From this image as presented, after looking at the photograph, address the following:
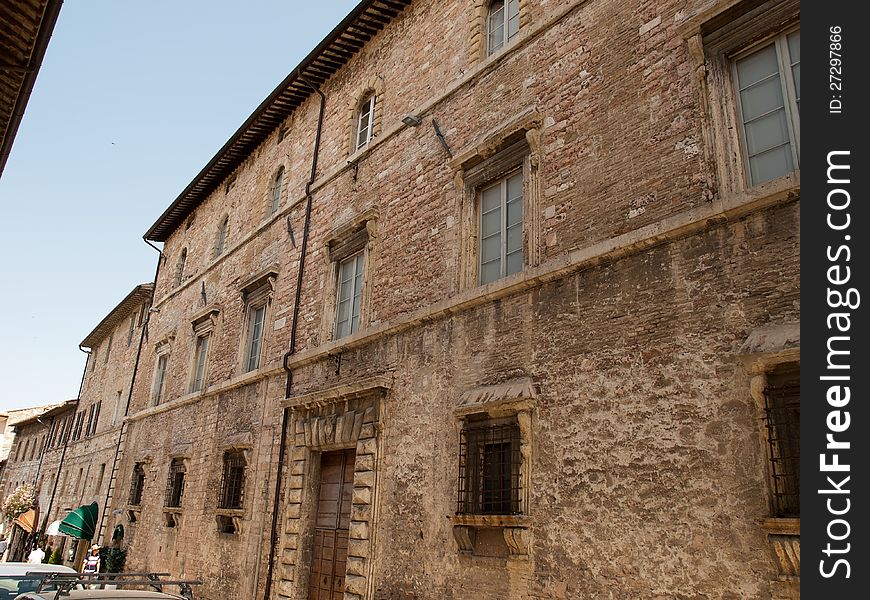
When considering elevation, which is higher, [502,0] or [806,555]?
[502,0]

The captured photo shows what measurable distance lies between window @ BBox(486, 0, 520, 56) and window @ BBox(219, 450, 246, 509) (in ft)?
24.6

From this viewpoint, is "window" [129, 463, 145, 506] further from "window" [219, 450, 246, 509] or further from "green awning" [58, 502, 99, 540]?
"window" [219, 450, 246, 509]

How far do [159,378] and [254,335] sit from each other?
18.4 feet

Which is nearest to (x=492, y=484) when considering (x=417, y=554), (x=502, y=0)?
(x=417, y=554)

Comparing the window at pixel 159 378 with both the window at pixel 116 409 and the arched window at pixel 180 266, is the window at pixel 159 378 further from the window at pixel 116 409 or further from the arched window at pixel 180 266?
the window at pixel 116 409

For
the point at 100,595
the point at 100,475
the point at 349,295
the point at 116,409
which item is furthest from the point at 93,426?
the point at 100,595

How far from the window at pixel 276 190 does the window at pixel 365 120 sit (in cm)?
273

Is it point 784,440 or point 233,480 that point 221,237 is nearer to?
point 233,480

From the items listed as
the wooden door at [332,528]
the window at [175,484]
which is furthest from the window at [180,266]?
the wooden door at [332,528]

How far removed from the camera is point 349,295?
9406mm

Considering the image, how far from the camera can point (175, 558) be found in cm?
1196

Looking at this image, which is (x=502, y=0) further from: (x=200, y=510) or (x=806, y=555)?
(x=200, y=510)

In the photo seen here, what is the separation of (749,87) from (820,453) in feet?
11.0

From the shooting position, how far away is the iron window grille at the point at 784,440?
4047 mm
